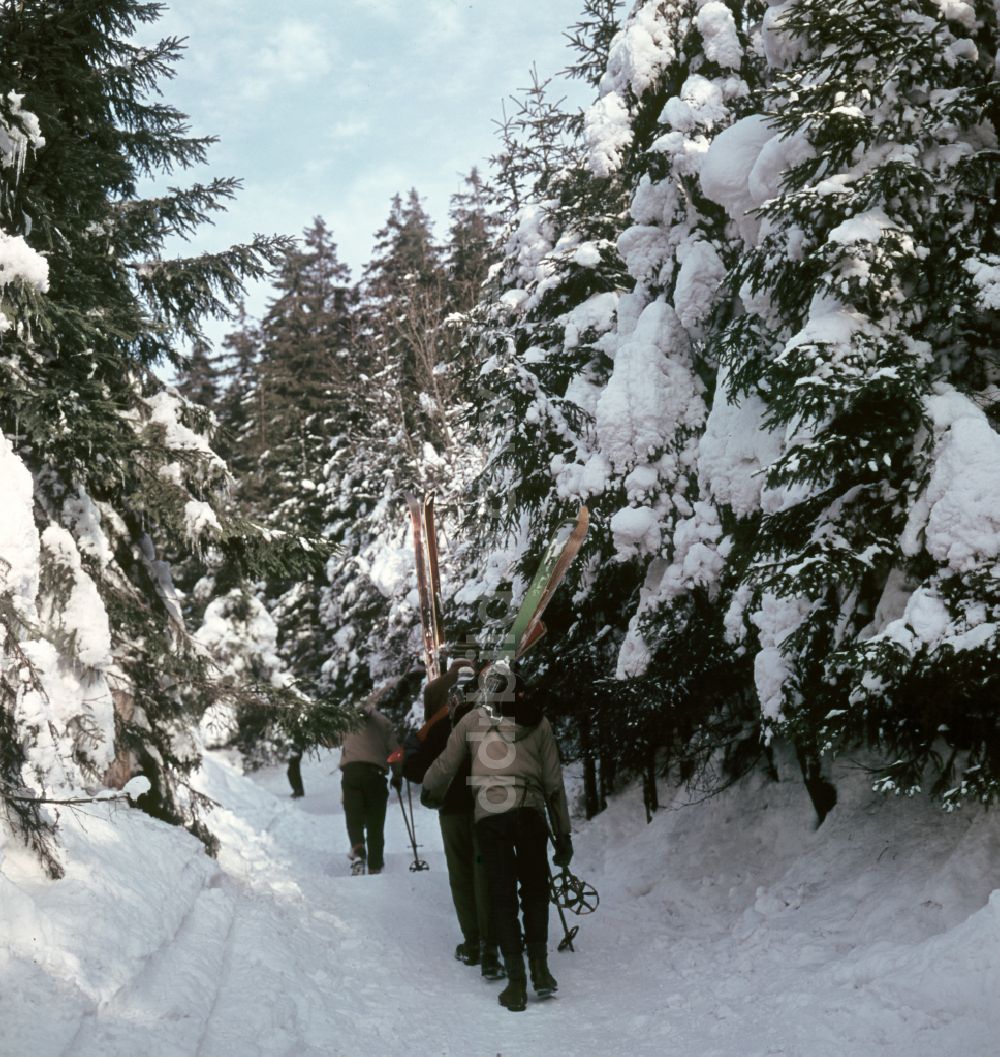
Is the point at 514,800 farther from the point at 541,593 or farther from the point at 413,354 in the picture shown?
the point at 413,354

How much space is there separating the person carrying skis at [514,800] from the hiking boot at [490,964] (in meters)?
0.33

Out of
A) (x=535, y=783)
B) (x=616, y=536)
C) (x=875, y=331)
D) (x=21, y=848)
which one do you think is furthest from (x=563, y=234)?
(x=21, y=848)

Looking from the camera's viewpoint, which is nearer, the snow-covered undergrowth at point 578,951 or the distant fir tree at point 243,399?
the snow-covered undergrowth at point 578,951

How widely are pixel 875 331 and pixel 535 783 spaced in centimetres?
381

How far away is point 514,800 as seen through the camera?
6.37 metres

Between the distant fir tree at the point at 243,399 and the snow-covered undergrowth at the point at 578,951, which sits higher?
the distant fir tree at the point at 243,399

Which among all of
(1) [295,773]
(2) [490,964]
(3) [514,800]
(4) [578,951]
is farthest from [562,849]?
(1) [295,773]

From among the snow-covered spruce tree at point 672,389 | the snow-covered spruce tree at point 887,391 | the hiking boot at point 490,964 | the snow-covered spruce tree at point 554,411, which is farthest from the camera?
the snow-covered spruce tree at point 554,411

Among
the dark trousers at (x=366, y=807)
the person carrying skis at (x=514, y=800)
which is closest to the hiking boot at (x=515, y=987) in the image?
the person carrying skis at (x=514, y=800)

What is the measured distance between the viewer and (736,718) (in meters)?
8.95

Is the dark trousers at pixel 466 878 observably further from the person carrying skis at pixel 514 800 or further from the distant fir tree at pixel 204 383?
the distant fir tree at pixel 204 383

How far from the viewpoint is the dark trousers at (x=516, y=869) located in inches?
243

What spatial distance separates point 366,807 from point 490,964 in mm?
4338

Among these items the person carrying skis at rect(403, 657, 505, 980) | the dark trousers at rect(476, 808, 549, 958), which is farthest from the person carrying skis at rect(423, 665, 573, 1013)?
the person carrying skis at rect(403, 657, 505, 980)
